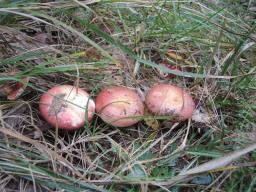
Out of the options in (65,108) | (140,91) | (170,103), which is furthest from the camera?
(140,91)

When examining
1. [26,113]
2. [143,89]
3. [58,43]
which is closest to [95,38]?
[58,43]

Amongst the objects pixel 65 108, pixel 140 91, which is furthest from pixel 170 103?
pixel 65 108

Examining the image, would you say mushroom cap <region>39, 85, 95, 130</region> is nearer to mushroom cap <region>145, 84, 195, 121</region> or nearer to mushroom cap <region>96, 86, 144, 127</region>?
mushroom cap <region>96, 86, 144, 127</region>

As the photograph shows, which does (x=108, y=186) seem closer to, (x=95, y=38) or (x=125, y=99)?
(x=125, y=99)

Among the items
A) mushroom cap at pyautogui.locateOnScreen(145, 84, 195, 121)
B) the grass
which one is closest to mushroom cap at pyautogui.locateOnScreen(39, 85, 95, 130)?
the grass

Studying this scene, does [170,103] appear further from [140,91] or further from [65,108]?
[65,108]

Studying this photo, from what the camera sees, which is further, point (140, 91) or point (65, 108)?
point (140, 91)

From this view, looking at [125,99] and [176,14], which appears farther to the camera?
[176,14]
